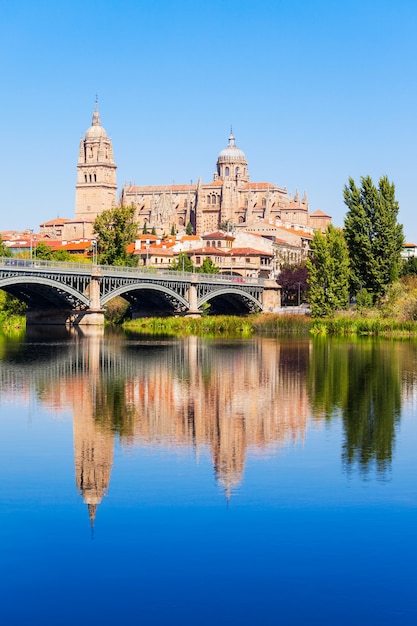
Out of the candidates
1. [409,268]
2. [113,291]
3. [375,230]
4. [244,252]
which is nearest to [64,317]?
[113,291]

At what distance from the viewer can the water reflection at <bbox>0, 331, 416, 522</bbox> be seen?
2317 centimetres

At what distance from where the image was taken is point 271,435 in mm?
25094

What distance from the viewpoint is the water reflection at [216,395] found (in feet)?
76.0

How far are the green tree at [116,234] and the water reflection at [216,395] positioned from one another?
147 ft

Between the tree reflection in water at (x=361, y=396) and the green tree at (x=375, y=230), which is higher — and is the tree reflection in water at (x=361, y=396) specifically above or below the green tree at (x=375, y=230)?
below

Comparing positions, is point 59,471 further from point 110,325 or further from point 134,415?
point 110,325

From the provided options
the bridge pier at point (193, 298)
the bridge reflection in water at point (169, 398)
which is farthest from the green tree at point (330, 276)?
the bridge reflection in water at point (169, 398)

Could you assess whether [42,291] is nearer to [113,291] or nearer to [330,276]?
[113,291]

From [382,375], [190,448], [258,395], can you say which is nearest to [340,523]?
[190,448]

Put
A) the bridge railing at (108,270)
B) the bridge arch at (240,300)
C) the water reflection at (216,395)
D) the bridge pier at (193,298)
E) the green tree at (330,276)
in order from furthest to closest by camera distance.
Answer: the bridge arch at (240,300) → the bridge pier at (193,298) → the green tree at (330,276) → the bridge railing at (108,270) → the water reflection at (216,395)

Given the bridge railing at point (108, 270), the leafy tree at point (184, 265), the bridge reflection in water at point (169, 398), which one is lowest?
the bridge reflection in water at point (169, 398)

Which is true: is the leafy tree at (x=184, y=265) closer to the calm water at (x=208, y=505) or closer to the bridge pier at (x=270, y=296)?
the bridge pier at (x=270, y=296)

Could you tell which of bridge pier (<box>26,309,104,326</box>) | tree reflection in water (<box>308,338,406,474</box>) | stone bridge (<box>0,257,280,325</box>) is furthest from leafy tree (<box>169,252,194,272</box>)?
tree reflection in water (<box>308,338,406,474</box>)

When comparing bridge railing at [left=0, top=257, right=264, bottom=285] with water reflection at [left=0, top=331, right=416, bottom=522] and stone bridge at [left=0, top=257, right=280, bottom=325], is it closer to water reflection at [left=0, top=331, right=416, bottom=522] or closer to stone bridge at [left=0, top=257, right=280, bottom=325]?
stone bridge at [left=0, top=257, right=280, bottom=325]
